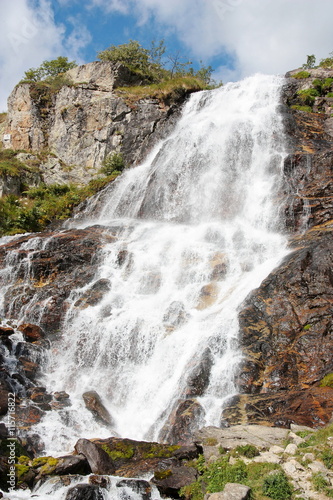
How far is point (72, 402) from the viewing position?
1530 centimetres

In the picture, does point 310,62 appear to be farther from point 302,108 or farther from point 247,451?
point 247,451

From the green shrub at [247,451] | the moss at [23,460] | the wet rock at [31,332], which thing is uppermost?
the wet rock at [31,332]

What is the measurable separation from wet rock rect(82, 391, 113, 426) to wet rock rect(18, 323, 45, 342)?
4616 mm

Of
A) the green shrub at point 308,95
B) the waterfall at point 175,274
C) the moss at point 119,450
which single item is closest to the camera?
the moss at point 119,450

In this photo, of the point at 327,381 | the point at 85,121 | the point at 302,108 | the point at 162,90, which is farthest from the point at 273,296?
the point at 85,121

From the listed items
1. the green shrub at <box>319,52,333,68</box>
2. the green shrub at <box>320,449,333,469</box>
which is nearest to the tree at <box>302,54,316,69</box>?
the green shrub at <box>319,52,333,68</box>

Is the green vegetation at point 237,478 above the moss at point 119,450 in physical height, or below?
above

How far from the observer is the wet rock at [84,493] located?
30.6 ft

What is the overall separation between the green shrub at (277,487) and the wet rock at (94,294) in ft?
45.9

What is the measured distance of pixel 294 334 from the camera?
1529cm

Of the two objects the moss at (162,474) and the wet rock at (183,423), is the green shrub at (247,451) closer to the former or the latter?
the moss at (162,474)

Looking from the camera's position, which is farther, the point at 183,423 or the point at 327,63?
the point at 327,63

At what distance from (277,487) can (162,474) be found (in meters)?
3.66

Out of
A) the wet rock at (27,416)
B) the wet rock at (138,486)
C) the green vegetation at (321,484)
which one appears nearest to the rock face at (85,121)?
the wet rock at (27,416)
